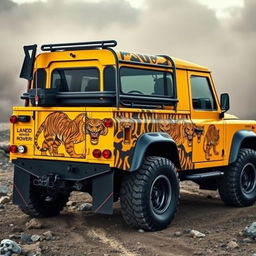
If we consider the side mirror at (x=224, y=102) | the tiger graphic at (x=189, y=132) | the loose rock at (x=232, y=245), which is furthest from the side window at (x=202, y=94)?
the loose rock at (x=232, y=245)

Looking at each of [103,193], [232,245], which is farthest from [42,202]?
[232,245]

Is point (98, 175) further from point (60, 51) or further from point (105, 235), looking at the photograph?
point (60, 51)

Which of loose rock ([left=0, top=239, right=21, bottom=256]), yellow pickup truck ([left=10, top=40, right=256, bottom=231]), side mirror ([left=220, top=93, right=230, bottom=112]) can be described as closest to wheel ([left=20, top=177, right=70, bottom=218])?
yellow pickup truck ([left=10, top=40, right=256, bottom=231])

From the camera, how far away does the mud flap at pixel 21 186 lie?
8.30 metres

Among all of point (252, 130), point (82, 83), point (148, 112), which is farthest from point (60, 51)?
point (252, 130)

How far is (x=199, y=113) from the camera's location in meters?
9.12

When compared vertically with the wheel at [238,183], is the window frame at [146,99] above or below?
above

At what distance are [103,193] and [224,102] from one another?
3317 millimetres

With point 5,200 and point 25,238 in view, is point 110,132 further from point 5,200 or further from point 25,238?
point 5,200

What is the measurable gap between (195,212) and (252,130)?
2.10 meters

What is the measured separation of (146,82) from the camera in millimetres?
8320

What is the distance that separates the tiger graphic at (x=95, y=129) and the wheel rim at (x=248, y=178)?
12.1 ft

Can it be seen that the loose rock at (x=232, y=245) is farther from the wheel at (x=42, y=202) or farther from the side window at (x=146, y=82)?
the wheel at (x=42, y=202)

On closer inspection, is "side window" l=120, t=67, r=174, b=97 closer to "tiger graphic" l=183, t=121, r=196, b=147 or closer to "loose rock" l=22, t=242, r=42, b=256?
"tiger graphic" l=183, t=121, r=196, b=147
